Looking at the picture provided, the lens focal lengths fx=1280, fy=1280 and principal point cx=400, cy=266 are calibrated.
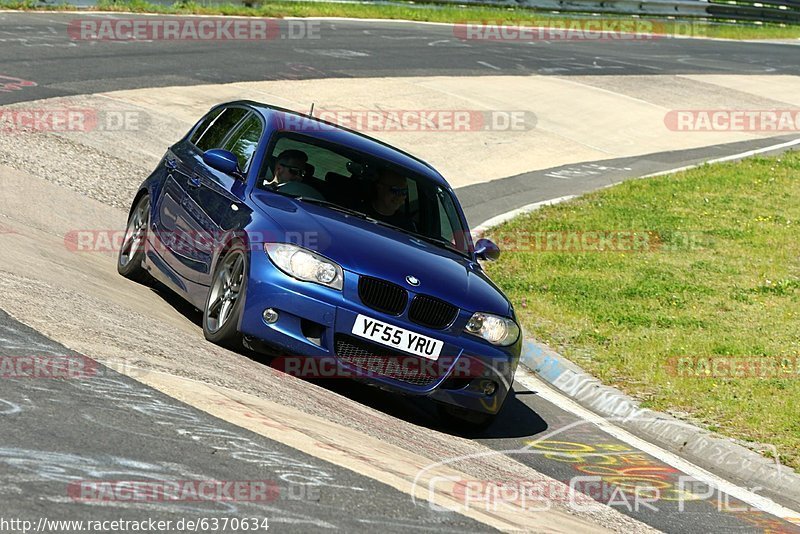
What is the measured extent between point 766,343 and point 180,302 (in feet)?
16.6

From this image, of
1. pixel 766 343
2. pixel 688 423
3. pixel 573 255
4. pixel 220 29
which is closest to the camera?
pixel 688 423

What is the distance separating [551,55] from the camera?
3161 cm

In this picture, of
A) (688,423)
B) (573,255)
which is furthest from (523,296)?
(688,423)

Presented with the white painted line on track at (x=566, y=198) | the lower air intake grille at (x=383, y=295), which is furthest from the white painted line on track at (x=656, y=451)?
the white painted line on track at (x=566, y=198)

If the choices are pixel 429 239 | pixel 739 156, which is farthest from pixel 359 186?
pixel 739 156

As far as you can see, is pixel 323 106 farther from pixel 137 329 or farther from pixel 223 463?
pixel 223 463

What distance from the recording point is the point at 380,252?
8023 mm

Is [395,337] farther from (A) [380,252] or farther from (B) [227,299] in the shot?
(B) [227,299]

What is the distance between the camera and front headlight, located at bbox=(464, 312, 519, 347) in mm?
8000

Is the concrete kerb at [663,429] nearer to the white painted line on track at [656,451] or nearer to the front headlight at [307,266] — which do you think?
the white painted line on track at [656,451]

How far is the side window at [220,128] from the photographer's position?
994cm

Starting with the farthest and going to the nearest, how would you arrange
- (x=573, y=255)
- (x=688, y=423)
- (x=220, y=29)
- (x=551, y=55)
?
(x=551, y=55) → (x=220, y=29) → (x=573, y=255) → (x=688, y=423)

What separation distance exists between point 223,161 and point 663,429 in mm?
3622

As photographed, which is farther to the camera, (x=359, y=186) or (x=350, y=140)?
(x=350, y=140)
